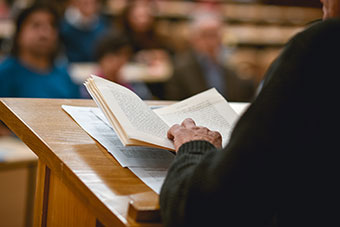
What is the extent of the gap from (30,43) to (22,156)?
2.50 ft

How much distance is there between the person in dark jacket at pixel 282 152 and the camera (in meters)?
0.63

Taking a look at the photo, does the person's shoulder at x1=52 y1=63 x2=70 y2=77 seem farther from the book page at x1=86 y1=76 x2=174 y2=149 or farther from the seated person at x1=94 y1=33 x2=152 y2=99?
the book page at x1=86 y1=76 x2=174 y2=149

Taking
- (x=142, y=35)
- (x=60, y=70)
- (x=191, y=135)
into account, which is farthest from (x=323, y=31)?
(x=142, y=35)

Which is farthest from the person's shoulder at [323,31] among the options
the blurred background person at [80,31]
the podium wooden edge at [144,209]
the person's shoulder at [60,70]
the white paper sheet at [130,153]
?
the blurred background person at [80,31]

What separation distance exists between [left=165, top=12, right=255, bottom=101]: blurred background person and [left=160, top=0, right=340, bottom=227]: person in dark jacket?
2637 millimetres

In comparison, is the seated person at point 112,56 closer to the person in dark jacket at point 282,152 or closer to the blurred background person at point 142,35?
the blurred background person at point 142,35

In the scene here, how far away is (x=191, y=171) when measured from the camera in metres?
0.70

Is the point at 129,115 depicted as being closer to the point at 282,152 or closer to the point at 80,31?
the point at 282,152

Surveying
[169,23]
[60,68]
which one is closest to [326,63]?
[60,68]

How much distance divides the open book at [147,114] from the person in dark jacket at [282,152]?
205 mm

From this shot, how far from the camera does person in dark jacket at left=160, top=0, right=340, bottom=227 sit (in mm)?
630

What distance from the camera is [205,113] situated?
1091mm

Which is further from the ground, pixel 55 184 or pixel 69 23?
pixel 69 23

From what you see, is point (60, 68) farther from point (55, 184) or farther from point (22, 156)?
point (55, 184)
